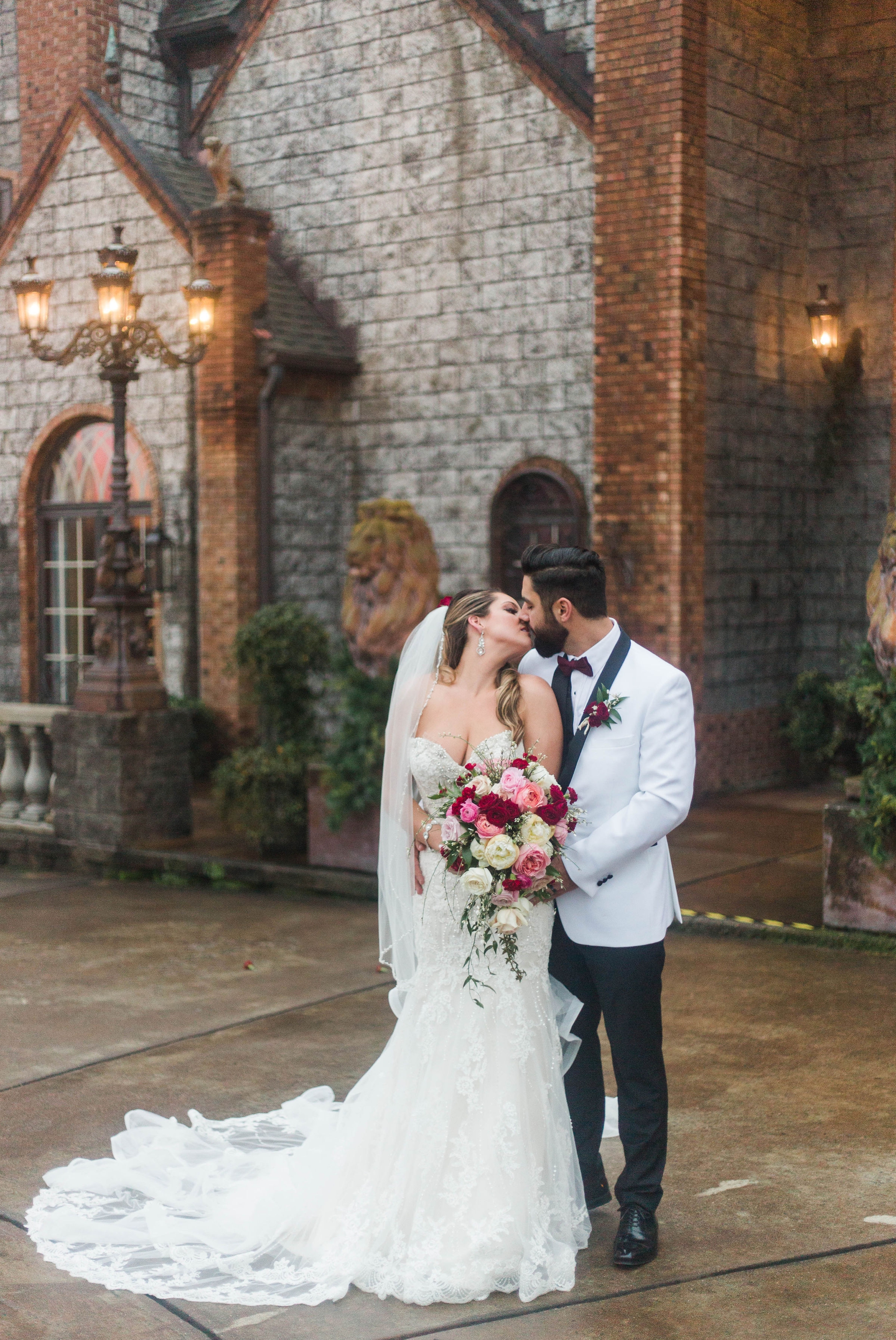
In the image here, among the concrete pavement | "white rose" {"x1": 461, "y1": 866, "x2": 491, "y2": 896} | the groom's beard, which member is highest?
the groom's beard

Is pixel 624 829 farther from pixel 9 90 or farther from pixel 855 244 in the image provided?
pixel 9 90

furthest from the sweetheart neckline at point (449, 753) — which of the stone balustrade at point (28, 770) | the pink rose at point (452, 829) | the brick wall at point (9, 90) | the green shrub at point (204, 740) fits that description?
the brick wall at point (9, 90)

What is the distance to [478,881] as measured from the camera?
4.34 metres

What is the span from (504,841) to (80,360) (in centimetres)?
1322

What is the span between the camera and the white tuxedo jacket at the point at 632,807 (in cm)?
446

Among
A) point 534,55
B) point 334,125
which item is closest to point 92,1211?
point 534,55

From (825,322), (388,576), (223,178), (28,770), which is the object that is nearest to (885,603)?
(388,576)

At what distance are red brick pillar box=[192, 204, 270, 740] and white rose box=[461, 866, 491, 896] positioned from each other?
10.5m

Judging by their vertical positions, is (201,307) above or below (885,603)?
above

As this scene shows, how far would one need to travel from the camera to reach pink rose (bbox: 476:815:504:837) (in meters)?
4.36

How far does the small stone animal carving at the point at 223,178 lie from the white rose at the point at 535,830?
10.8 m

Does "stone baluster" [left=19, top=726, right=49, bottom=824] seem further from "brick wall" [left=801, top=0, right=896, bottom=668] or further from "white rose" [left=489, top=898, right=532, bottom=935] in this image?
"white rose" [left=489, top=898, right=532, bottom=935]

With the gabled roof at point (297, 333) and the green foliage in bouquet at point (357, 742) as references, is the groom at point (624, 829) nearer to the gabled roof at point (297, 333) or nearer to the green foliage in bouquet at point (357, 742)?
the green foliage in bouquet at point (357, 742)

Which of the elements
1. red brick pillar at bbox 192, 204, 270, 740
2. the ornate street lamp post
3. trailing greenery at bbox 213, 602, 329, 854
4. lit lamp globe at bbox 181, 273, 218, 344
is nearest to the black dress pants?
trailing greenery at bbox 213, 602, 329, 854
